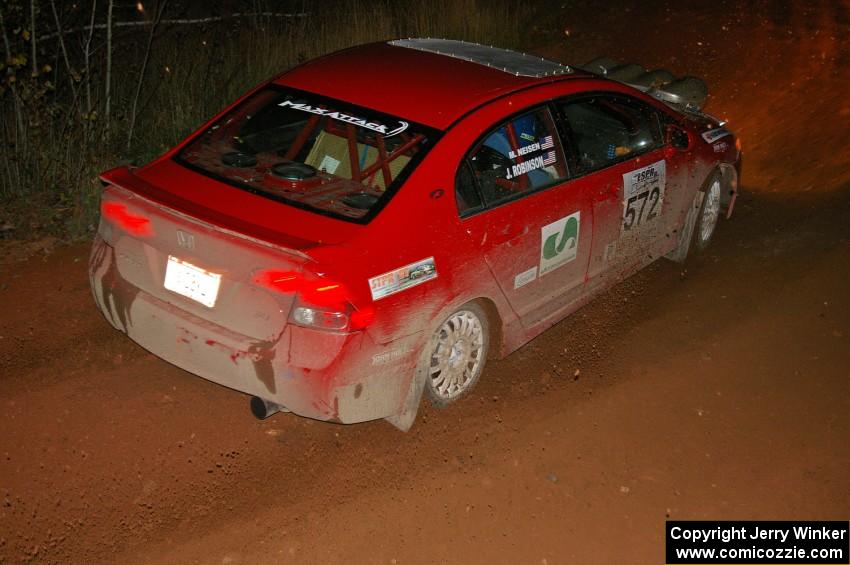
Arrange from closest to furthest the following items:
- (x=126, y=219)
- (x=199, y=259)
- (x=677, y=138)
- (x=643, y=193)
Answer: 1. (x=199, y=259)
2. (x=126, y=219)
3. (x=643, y=193)
4. (x=677, y=138)

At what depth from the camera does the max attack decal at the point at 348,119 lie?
4.78 m


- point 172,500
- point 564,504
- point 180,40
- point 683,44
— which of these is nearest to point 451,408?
point 564,504

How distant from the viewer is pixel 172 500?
416cm

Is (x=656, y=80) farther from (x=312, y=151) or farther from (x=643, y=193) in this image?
(x=312, y=151)

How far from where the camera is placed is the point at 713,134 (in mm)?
6789

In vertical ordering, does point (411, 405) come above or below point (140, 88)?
below

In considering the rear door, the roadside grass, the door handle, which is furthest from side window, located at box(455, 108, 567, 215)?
the roadside grass

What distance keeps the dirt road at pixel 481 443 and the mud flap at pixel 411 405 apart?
0.17 m

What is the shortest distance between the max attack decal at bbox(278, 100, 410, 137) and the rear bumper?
1.12m

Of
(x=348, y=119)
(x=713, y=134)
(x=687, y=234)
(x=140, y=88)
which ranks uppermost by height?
(x=348, y=119)

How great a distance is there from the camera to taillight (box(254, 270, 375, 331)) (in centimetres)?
397

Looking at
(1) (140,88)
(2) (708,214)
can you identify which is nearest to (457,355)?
(2) (708,214)

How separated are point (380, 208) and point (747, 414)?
2396 mm

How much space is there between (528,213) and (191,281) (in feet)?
5.92
